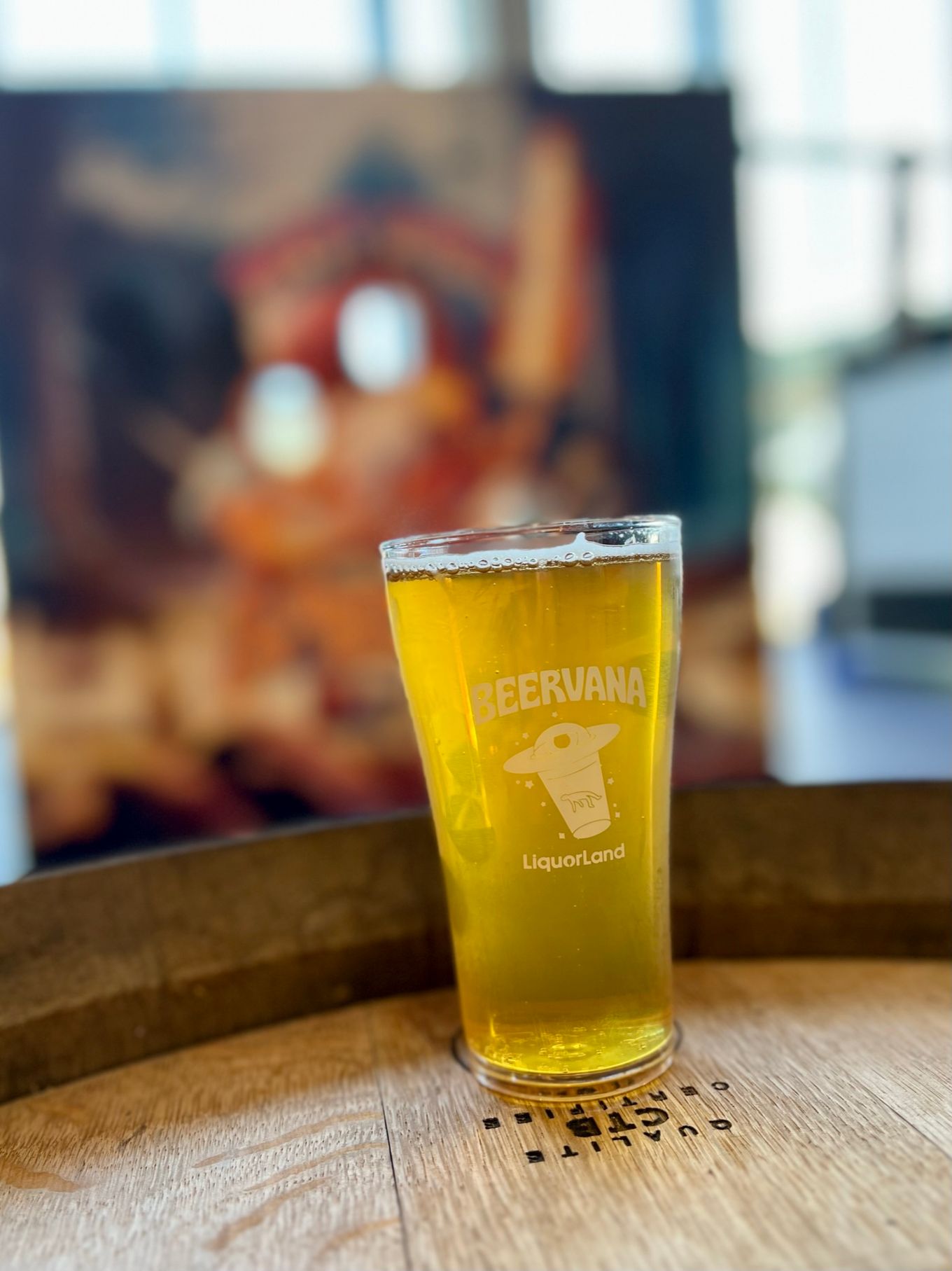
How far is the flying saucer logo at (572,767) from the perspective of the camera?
66 cm

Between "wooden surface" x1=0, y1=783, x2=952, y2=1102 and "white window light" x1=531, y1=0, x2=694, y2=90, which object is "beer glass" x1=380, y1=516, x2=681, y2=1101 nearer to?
"wooden surface" x1=0, y1=783, x2=952, y2=1102

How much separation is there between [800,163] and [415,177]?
7.31 feet

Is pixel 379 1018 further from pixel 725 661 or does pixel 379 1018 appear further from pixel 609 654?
pixel 725 661

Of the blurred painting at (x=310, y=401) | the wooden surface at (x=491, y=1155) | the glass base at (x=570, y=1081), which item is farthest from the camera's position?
the blurred painting at (x=310, y=401)

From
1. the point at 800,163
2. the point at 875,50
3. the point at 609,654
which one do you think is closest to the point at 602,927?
the point at 609,654

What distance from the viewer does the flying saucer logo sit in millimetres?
659

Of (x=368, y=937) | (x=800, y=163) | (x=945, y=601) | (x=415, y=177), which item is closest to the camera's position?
(x=368, y=937)

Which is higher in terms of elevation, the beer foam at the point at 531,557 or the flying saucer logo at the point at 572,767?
the beer foam at the point at 531,557

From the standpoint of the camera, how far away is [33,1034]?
679 mm

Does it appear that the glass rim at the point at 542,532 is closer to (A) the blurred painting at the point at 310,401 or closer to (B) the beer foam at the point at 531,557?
(B) the beer foam at the point at 531,557

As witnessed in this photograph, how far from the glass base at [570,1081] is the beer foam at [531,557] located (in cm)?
29

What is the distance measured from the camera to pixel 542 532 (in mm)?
662

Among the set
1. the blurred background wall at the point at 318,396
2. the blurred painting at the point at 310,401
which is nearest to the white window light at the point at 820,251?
the blurred background wall at the point at 318,396

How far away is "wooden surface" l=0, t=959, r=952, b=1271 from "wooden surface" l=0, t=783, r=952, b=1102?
1.2 inches
